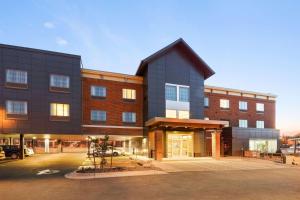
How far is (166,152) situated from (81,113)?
1260 cm

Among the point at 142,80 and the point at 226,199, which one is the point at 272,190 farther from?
the point at 142,80

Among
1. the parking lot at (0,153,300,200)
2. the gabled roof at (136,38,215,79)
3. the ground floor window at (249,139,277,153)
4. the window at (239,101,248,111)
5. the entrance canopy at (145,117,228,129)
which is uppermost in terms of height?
the gabled roof at (136,38,215,79)

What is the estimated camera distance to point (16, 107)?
3066 centimetres

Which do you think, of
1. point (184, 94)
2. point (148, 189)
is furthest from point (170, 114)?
point (148, 189)

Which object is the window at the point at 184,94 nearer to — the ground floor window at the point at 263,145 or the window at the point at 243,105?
the window at the point at 243,105

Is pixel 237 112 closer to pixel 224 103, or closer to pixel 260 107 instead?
pixel 224 103

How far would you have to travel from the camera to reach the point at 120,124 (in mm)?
35969

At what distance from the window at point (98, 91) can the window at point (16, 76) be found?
27.9ft

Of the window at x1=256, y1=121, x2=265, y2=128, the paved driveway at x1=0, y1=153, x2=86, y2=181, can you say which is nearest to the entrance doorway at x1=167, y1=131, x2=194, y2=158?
the paved driveway at x1=0, y1=153, x2=86, y2=181

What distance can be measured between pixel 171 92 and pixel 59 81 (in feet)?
50.6

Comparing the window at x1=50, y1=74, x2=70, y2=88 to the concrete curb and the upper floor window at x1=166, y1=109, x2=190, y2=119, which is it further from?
the concrete curb

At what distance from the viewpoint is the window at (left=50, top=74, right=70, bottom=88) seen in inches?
1266

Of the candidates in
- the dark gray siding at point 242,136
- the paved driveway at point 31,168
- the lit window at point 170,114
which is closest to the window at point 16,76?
the paved driveway at point 31,168

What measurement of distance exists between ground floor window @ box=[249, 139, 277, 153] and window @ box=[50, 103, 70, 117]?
2986 cm
